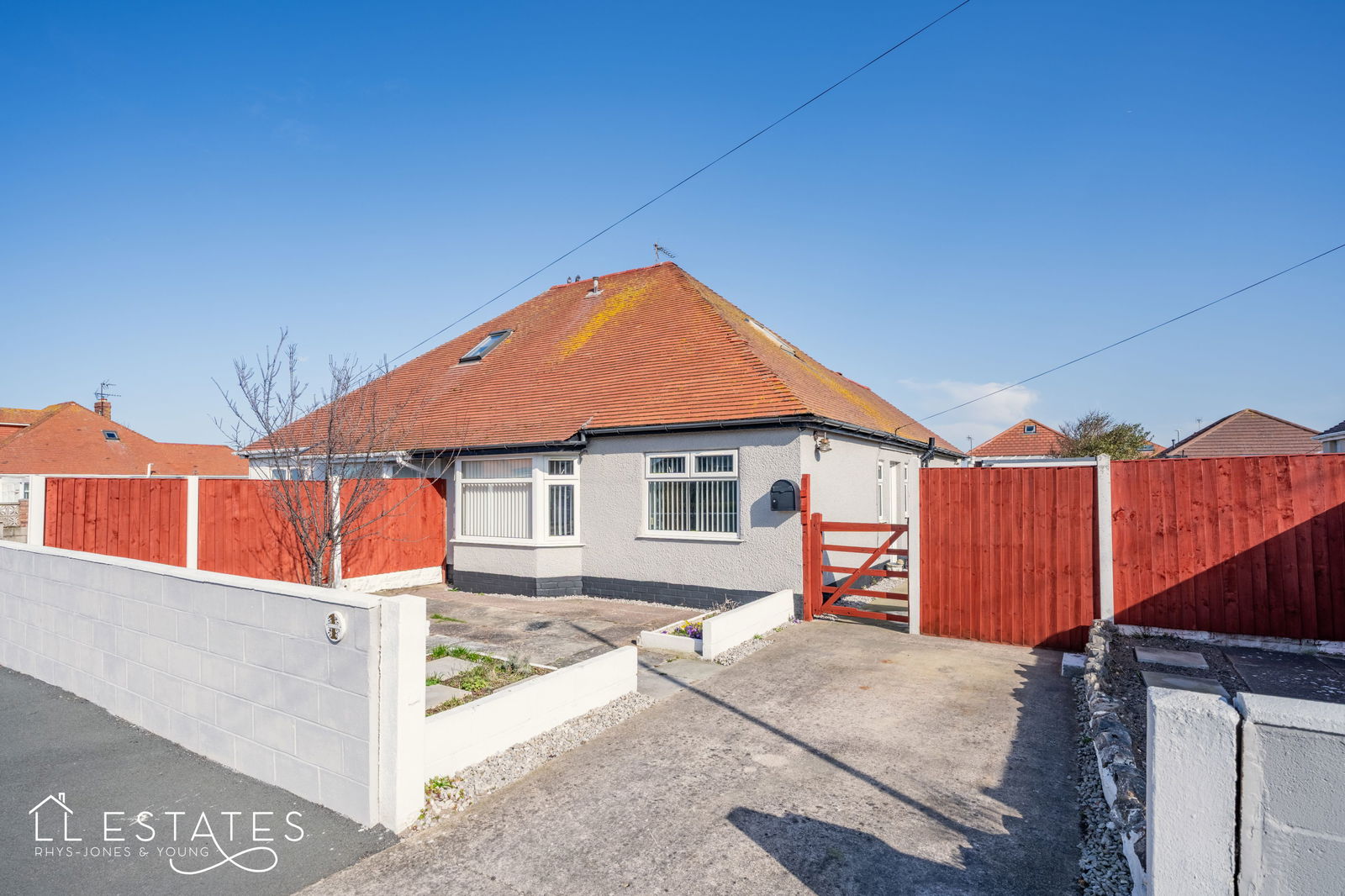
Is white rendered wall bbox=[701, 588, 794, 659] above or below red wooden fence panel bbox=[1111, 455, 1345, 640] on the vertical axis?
below

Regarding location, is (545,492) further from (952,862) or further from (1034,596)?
(952,862)

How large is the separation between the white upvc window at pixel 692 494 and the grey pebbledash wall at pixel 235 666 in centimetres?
732

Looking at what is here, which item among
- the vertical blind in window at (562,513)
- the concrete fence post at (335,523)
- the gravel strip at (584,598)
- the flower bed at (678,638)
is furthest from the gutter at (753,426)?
the concrete fence post at (335,523)

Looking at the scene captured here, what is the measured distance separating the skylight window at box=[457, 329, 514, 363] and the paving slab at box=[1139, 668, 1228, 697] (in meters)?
14.7

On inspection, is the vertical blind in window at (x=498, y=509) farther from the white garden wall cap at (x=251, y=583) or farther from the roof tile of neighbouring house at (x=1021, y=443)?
the roof tile of neighbouring house at (x=1021, y=443)

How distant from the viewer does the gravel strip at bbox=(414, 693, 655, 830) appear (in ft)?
14.1

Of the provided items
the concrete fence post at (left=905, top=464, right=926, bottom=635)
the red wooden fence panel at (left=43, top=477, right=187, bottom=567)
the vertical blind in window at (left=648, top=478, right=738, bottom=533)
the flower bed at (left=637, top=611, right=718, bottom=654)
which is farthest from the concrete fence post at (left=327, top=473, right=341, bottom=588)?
the concrete fence post at (left=905, top=464, right=926, bottom=635)

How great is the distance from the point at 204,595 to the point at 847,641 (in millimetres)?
6993

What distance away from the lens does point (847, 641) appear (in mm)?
8711

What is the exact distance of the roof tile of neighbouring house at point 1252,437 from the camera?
35.9 meters

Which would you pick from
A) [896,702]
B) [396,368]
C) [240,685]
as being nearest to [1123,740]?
[896,702]

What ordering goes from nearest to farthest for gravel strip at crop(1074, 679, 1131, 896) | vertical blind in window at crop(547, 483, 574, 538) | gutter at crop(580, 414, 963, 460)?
gravel strip at crop(1074, 679, 1131, 896) < gutter at crop(580, 414, 963, 460) < vertical blind in window at crop(547, 483, 574, 538)

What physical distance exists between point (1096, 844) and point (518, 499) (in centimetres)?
1061

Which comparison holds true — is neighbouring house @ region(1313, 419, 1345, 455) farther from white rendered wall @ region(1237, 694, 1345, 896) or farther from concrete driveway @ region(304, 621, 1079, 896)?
white rendered wall @ region(1237, 694, 1345, 896)
